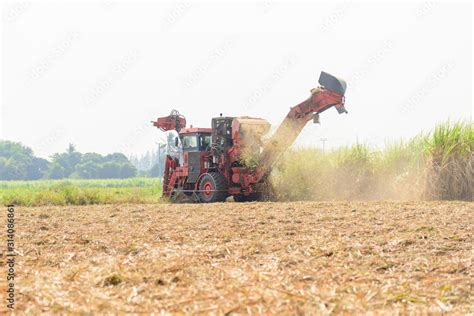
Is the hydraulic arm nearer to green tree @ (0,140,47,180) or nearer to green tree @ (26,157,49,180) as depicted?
green tree @ (0,140,47,180)

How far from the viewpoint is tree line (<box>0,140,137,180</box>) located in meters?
100

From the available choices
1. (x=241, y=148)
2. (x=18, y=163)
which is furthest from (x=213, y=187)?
(x=18, y=163)

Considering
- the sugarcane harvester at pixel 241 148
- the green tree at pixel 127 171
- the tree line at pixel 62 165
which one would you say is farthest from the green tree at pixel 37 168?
the sugarcane harvester at pixel 241 148

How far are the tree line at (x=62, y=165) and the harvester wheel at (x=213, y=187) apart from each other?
278ft

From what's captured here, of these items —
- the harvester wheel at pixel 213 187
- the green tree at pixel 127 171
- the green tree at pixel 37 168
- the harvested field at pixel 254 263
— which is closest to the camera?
the harvested field at pixel 254 263

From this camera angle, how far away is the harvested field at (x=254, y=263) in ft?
16.2

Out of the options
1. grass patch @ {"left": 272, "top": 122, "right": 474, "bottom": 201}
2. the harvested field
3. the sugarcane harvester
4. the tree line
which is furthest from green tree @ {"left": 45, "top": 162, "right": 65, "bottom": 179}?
the harvested field

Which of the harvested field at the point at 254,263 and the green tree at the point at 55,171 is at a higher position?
the green tree at the point at 55,171

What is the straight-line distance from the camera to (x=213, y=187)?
1750 centimetres

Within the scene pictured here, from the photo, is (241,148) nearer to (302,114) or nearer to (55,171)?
(302,114)

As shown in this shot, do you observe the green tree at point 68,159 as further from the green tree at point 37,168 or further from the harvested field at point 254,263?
the harvested field at point 254,263

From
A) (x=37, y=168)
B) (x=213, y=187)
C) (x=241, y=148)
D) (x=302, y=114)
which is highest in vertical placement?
(x=37, y=168)

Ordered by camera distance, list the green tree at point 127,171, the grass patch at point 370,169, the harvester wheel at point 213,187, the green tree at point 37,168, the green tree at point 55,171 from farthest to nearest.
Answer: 1. the green tree at point 127,171
2. the green tree at point 37,168
3. the green tree at point 55,171
4. the harvester wheel at point 213,187
5. the grass patch at point 370,169

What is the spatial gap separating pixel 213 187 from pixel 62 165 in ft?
308
